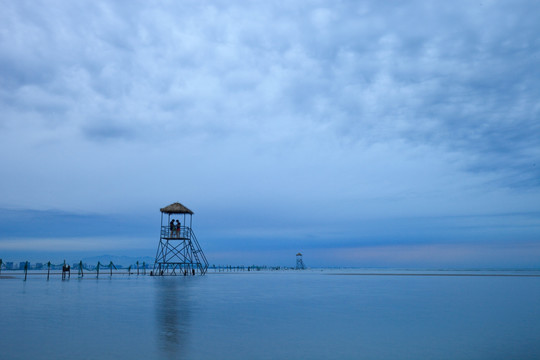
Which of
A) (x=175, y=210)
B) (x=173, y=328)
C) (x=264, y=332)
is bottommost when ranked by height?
(x=264, y=332)

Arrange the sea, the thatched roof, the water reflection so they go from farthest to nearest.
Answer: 1. the thatched roof
2. the water reflection
3. the sea

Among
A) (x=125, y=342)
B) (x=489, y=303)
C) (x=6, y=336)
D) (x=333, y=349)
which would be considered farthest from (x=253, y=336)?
(x=489, y=303)

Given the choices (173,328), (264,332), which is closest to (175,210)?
(173,328)

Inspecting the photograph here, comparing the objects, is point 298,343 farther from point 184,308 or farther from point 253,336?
point 184,308

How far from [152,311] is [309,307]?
7.34m

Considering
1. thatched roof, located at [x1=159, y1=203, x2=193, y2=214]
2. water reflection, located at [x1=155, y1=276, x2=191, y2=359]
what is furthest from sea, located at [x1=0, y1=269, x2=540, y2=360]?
thatched roof, located at [x1=159, y1=203, x2=193, y2=214]

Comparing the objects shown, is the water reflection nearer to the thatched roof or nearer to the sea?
the sea

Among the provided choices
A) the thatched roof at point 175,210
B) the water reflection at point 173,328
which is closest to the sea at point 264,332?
the water reflection at point 173,328

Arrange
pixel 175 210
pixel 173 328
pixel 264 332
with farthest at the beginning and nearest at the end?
pixel 175 210
pixel 173 328
pixel 264 332

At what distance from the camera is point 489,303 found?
2155cm

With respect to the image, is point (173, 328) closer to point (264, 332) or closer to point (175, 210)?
point (264, 332)

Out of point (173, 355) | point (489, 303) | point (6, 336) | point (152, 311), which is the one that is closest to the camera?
point (173, 355)

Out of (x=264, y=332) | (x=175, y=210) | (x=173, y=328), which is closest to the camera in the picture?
(x=264, y=332)

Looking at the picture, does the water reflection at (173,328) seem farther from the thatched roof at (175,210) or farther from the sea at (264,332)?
the thatched roof at (175,210)
